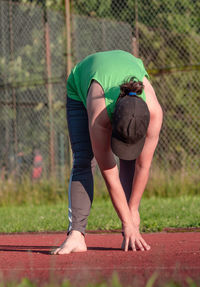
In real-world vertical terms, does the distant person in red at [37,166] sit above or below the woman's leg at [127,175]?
below

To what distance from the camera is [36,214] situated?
24.9 feet

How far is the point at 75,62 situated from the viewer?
10.3 metres

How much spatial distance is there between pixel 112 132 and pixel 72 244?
3.08ft


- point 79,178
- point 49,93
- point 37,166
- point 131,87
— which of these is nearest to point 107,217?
point 79,178

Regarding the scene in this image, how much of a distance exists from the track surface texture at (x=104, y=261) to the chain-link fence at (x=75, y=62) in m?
4.54

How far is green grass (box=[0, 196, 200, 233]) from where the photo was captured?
237 inches

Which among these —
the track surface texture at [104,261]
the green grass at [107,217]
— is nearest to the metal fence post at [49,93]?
the green grass at [107,217]

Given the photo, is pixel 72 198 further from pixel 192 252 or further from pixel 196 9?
pixel 196 9

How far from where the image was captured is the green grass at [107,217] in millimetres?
6014

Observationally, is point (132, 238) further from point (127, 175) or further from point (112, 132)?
point (112, 132)

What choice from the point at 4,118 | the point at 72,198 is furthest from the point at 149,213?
the point at 4,118

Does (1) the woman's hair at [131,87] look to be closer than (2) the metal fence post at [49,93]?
Yes

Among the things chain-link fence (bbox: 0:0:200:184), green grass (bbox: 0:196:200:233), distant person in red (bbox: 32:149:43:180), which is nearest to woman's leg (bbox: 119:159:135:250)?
green grass (bbox: 0:196:200:233)

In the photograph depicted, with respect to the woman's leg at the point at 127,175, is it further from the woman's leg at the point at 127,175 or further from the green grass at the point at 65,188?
the green grass at the point at 65,188
